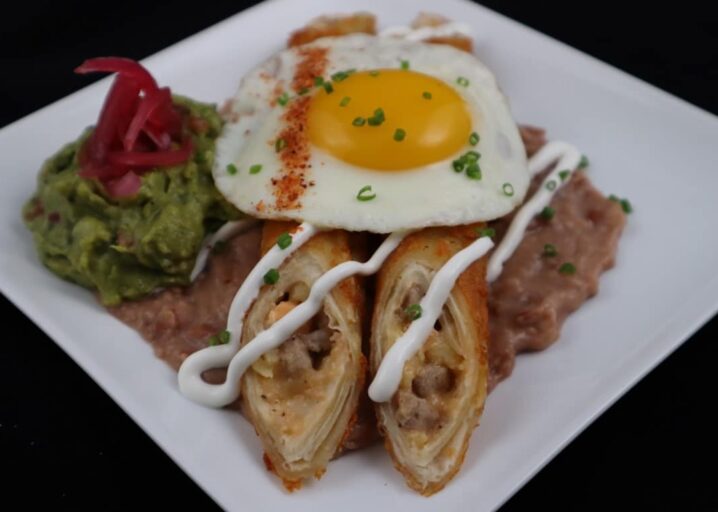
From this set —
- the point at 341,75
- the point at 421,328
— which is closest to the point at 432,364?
the point at 421,328

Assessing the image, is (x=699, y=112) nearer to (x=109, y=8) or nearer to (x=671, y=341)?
(x=671, y=341)

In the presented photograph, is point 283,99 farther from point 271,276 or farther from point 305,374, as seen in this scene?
point 305,374

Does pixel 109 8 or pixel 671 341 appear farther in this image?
pixel 109 8

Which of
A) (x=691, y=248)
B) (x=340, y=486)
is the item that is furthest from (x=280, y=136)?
(x=691, y=248)

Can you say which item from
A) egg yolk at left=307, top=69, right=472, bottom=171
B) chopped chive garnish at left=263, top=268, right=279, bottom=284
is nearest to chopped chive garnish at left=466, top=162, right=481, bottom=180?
egg yolk at left=307, top=69, right=472, bottom=171

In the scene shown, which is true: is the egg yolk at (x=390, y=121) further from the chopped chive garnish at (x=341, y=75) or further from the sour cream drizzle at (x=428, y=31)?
the sour cream drizzle at (x=428, y=31)

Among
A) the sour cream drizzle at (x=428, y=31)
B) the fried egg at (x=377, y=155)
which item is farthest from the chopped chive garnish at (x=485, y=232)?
the sour cream drizzle at (x=428, y=31)

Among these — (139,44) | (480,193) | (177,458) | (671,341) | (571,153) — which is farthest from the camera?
(139,44)
